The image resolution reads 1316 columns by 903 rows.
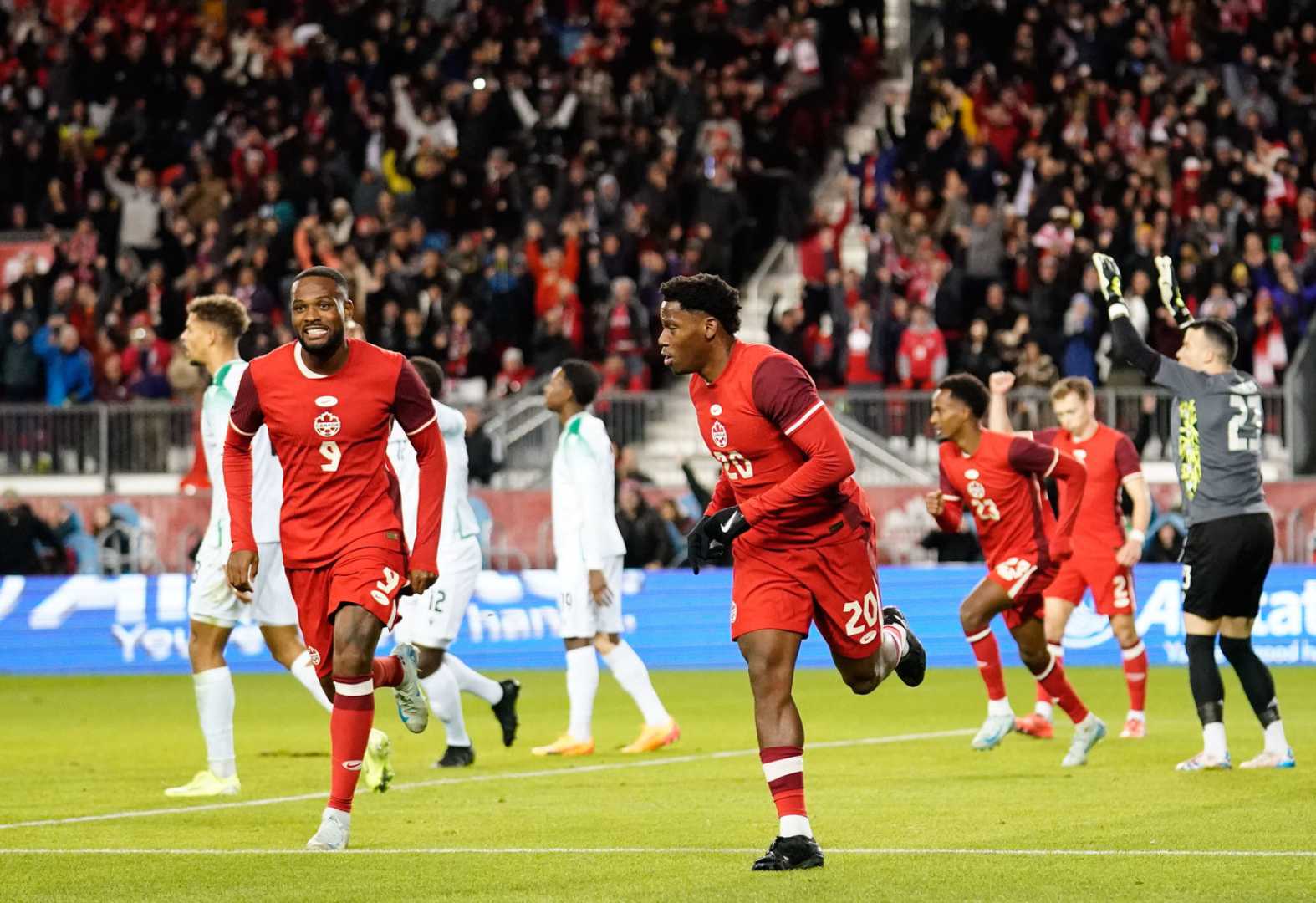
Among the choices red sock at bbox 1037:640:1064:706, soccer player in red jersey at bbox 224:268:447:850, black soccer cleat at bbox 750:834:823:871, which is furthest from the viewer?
red sock at bbox 1037:640:1064:706

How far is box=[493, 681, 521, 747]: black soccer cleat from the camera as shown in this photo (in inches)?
571

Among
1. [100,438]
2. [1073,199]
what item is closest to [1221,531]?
[1073,199]

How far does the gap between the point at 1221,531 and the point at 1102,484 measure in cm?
375

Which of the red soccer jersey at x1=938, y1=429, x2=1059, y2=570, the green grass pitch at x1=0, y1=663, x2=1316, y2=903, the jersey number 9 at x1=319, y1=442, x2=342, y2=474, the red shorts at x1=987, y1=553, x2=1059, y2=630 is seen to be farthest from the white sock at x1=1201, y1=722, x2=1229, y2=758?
the jersey number 9 at x1=319, y1=442, x2=342, y2=474

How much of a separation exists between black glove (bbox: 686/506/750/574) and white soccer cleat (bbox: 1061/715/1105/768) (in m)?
4.87

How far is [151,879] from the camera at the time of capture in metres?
8.54

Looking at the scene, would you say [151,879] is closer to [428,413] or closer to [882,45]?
[428,413]

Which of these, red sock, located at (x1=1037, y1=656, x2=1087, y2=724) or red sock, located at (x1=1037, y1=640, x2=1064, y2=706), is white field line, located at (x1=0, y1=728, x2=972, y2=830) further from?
red sock, located at (x1=1037, y1=656, x2=1087, y2=724)

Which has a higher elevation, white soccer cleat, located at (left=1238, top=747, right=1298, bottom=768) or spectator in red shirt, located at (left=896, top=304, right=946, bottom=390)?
spectator in red shirt, located at (left=896, top=304, right=946, bottom=390)

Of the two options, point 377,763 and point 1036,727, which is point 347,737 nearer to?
point 377,763

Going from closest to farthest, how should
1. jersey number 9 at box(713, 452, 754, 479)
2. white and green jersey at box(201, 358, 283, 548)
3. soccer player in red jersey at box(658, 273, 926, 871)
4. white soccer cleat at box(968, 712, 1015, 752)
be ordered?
soccer player in red jersey at box(658, 273, 926, 871) → jersey number 9 at box(713, 452, 754, 479) → white and green jersey at box(201, 358, 283, 548) → white soccer cleat at box(968, 712, 1015, 752)

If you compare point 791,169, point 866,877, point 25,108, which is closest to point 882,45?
point 791,169

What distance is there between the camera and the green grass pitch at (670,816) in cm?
825

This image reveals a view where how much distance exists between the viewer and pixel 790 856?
8555 mm
